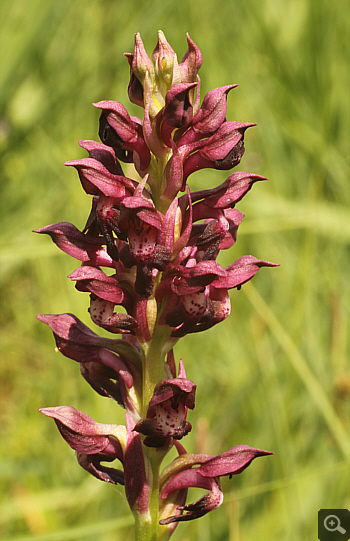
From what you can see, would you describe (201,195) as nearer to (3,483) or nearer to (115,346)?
(115,346)

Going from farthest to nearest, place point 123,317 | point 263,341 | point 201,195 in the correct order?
point 263,341, point 201,195, point 123,317

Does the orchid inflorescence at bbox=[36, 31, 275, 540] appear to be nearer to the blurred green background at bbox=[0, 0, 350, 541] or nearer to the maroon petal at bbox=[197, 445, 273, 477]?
the maroon petal at bbox=[197, 445, 273, 477]

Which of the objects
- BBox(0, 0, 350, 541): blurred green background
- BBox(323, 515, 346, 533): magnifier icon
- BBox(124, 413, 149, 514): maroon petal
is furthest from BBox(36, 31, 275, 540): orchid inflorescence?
BBox(323, 515, 346, 533): magnifier icon

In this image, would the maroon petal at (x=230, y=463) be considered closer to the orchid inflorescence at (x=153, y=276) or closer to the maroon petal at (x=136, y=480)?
the orchid inflorescence at (x=153, y=276)

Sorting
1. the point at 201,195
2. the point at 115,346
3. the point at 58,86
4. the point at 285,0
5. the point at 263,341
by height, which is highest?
the point at 285,0

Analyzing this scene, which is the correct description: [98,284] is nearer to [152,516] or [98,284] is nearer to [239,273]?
[239,273]

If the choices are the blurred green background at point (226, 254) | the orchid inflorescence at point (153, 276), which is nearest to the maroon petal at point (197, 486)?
the orchid inflorescence at point (153, 276)

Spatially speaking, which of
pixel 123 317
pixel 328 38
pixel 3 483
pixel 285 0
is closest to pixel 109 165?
pixel 123 317
